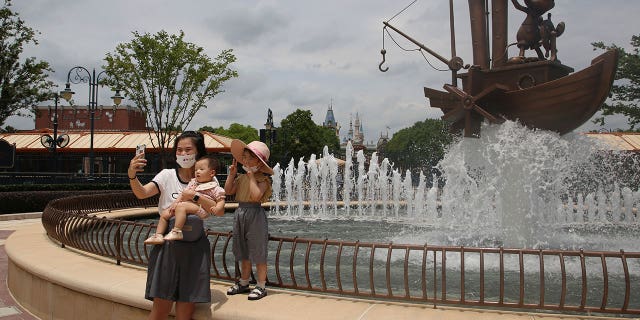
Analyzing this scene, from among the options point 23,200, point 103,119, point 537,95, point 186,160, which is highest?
point 103,119

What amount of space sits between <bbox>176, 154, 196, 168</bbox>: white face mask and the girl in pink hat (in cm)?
44

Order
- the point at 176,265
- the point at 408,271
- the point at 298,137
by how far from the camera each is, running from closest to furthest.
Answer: the point at 176,265, the point at 408,271, the point at 298,137

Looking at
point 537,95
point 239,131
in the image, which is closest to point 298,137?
point 239,131

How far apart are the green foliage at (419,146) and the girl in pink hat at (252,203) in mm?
68760

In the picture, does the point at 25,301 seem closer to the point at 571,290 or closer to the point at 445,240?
the point at 571,290

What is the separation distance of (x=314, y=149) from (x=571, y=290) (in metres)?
55.0

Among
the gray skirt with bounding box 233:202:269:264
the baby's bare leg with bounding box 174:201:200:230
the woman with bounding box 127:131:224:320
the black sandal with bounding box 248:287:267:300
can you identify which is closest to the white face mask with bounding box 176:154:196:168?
the woman with bounding box 127:131:224:320

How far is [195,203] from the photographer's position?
403 cm

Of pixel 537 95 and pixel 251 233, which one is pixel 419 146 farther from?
pixel 251 233

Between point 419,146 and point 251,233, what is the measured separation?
3014 inches

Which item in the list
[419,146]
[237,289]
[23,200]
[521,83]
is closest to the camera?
[237,289]

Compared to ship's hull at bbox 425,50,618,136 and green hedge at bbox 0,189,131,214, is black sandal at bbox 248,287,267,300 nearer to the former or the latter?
ship's hull at bbox 425,50,618,136

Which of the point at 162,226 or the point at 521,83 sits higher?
the point at 521,83

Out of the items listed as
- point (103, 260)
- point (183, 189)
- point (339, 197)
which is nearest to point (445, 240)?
point (103, 260)
